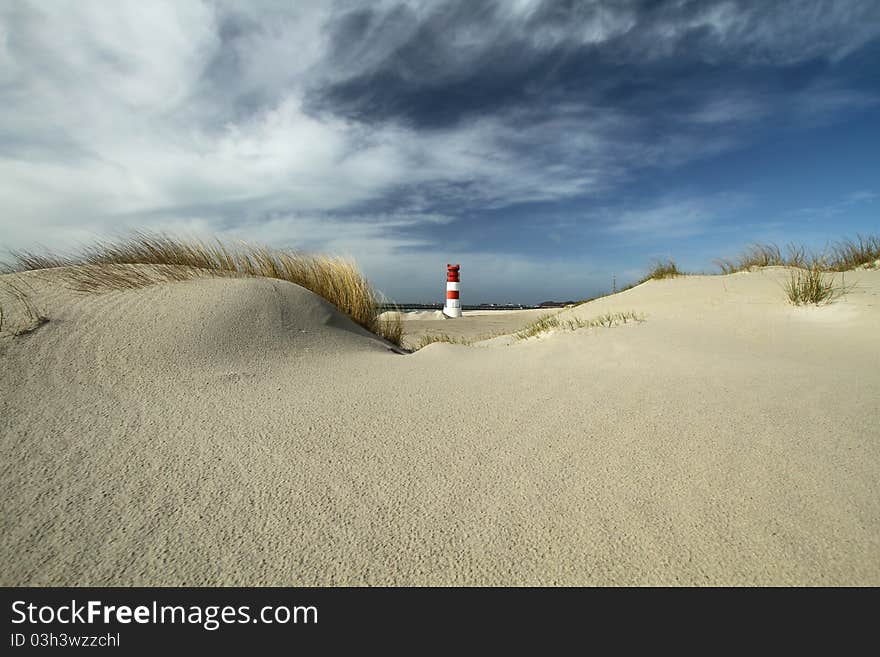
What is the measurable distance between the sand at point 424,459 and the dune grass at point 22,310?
0.09 m

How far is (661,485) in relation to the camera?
1521 millimetres

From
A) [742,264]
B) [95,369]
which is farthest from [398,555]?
[742,264]

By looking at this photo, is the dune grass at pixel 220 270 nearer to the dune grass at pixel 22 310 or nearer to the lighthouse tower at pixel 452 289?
the dune grass at pixel 22 310

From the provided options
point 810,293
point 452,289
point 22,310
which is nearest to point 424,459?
point 22,310

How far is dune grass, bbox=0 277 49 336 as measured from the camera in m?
2.75

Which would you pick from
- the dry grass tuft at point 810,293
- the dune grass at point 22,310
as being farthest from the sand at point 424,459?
the dry grass tuft at point 810,293

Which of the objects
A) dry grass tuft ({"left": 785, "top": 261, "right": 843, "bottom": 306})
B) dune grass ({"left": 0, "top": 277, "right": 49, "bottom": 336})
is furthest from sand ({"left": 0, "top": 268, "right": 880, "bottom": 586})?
dry grass tuft ({"left": 785, "top": 261, "right": 843, "bottom": 306})

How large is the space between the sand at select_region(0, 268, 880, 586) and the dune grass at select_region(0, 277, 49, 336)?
0.29ft

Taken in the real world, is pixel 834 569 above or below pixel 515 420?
below

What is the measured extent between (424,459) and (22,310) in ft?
9.63
